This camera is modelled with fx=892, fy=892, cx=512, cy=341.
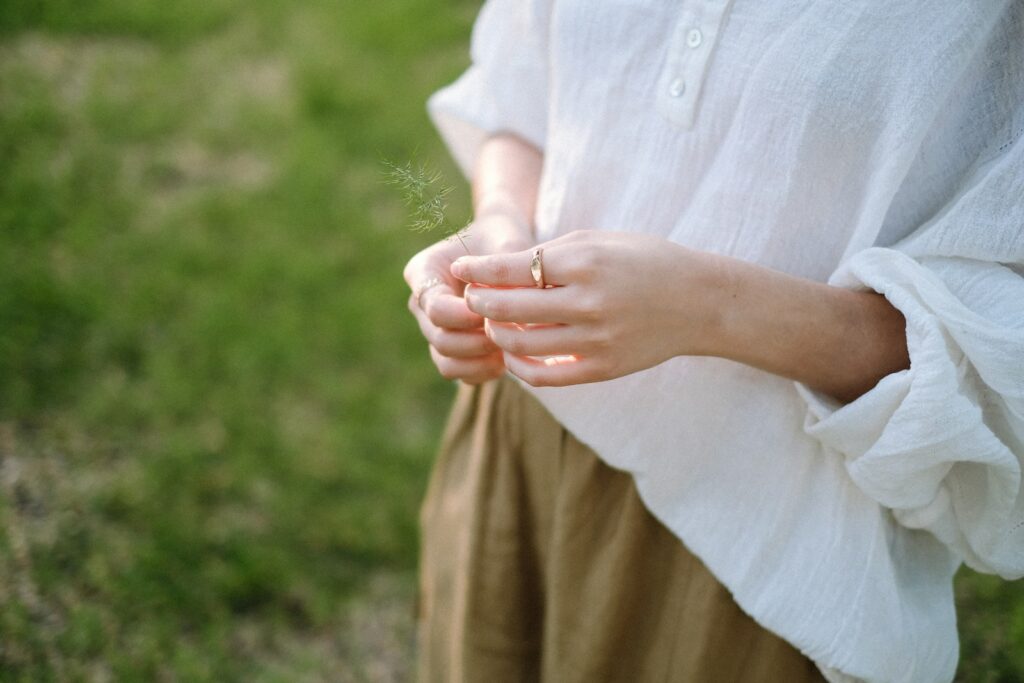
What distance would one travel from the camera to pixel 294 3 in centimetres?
396

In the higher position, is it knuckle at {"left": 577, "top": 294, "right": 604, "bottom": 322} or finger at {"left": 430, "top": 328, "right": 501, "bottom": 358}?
knuckle at {"left": 577, "top": 294, "right": 604, "bottom": 322}

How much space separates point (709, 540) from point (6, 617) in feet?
5.59

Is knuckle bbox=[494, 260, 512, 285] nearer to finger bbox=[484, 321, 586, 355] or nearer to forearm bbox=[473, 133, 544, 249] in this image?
finger bbox=[484, 321, 586, 355]

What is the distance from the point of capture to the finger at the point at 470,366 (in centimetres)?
107

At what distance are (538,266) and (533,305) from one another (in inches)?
1.6

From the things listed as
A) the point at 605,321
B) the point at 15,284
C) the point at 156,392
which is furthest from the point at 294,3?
the point at 605,321

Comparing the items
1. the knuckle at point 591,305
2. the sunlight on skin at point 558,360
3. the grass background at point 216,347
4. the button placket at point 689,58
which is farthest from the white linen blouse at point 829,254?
the grass background at point 216,347

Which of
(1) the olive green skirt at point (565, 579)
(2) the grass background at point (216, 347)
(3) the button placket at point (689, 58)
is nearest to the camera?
(3) the button placket at point (689, 58)

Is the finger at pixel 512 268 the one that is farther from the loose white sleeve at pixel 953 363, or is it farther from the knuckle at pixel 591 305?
the loose white sleeve at pixel 953 363

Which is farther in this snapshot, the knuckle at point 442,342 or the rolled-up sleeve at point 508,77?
the rolled-up sleeve at point 508,77

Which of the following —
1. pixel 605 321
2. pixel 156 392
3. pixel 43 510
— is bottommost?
pixel 43 510

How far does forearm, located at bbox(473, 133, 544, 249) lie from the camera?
1183 millimetres

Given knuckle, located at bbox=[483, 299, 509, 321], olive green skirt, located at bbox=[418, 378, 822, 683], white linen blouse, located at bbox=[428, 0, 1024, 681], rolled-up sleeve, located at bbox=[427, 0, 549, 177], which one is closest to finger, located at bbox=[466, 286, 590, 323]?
knuckle, located at bbox=[483, 299, 509, 321]

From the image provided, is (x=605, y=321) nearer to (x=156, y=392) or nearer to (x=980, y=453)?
(x=980, y=453)
